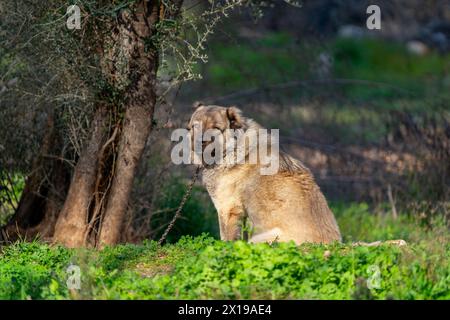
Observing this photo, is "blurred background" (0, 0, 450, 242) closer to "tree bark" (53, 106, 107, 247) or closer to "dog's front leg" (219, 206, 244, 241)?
"tree bark" (53, 106, 107, 247)

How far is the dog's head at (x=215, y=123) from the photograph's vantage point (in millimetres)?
10852

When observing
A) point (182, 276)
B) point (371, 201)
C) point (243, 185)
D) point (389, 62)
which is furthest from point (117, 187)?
point (389, 62)

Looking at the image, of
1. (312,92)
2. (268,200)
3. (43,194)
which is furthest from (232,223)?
(312,92)

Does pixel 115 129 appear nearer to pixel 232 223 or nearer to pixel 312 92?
pixel 232 223

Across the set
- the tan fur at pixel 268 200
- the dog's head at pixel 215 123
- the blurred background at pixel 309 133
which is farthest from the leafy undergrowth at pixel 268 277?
the blurred background at pixel 309 133

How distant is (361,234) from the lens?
1606cm

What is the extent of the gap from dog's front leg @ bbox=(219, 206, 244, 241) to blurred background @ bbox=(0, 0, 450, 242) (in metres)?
2.41

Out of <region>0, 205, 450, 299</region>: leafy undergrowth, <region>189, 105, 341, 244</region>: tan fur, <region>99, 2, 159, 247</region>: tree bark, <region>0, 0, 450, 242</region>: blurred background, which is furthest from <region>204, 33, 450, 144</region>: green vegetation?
<region>0, 205, 450, 299</region>: leafy undergrowth

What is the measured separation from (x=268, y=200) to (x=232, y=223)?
1.97 ft

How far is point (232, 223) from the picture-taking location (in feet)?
35.3

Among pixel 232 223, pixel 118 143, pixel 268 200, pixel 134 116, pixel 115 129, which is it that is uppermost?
pixel 134 116

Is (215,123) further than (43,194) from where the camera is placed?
No

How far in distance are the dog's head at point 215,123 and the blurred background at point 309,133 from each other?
5.73 ft
